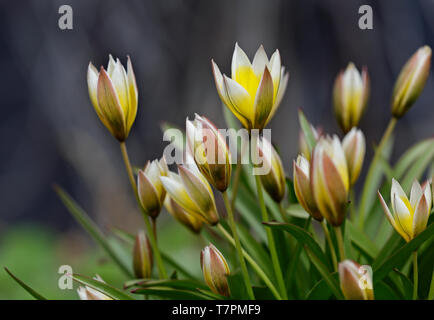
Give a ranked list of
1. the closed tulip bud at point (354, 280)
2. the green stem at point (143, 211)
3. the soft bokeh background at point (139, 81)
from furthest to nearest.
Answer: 1. the soft bokeh background at point (139, 81)
2. the green stem at point (143, 211)
3. the closed tulip bud at point (354, 280)

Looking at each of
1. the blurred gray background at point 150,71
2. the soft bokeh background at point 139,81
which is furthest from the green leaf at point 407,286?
the blurred gray background at point 150,71

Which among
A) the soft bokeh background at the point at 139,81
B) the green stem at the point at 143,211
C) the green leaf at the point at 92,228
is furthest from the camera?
the soft bokeh background at the point at 139,81

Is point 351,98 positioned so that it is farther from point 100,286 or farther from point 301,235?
point 100,286

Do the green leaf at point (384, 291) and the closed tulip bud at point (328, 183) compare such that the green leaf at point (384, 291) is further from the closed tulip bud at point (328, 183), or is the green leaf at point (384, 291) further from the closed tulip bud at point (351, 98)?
the closed tulip bud at point (351, 98)

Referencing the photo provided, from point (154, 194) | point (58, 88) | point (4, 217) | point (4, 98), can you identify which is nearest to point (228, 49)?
point (58, 88)

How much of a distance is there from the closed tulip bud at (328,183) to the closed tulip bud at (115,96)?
0.58 feet

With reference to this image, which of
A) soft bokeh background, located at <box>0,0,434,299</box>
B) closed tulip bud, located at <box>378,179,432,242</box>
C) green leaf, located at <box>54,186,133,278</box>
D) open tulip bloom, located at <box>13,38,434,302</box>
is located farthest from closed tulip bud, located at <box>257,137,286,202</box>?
soft bokeh background, located at <box>0,0,434,299</box>

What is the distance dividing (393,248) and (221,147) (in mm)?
192

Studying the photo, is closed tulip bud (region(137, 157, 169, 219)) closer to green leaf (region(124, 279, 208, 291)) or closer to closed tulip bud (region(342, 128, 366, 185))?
green leaf (region(124, 279, 208, 291))

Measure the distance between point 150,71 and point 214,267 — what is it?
65.3 inches

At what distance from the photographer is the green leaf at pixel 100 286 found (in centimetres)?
40

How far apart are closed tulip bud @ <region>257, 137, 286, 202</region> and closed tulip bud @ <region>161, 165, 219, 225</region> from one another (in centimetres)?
6

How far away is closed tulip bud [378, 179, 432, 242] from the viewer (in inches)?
13.8

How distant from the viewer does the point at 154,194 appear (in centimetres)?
42
